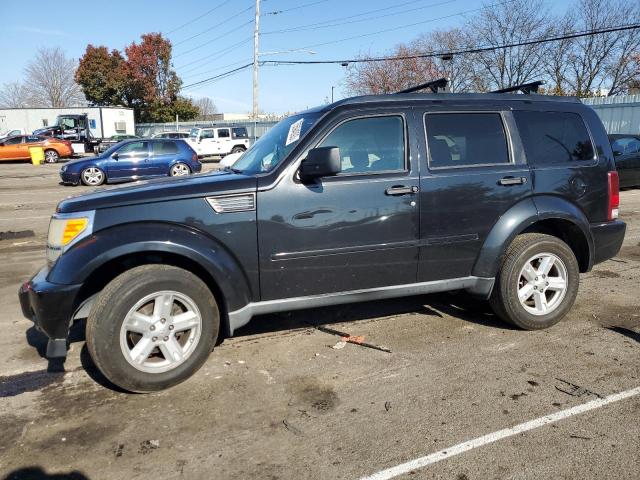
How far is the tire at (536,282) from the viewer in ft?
14.2

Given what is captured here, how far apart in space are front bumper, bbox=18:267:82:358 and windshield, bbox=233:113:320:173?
1607 millimetres

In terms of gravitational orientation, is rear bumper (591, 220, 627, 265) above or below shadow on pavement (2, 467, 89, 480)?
above

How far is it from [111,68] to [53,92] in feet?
85.8

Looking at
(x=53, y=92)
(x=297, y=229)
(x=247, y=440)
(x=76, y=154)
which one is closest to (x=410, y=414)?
(x=247, y=440)

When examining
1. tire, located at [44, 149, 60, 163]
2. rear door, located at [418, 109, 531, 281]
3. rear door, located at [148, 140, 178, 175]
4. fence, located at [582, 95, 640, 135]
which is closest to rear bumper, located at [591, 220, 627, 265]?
rear door, located at [418, 109, 531, 281]

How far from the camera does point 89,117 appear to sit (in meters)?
41.9

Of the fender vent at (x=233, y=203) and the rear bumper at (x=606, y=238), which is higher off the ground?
the fender vent at (x=233, y=203)

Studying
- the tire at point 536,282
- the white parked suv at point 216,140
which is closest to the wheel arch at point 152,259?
the tire at point 536,282

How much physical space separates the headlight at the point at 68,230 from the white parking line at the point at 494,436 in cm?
229

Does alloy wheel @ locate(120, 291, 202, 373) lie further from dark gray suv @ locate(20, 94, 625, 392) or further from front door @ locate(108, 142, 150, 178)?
front door @ locate(108, 142, 150, 178)

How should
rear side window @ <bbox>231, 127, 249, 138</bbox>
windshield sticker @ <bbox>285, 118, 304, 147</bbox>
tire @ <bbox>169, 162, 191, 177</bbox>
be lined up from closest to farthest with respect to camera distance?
1. windshield sticker @ <bbox>285, 118, 304, 147</bbox>
2. tire @ <bbox>169, 162, 191, 177</bbox>
3. rear side window @ <bbox>231, 127, 249, 138</bbox>

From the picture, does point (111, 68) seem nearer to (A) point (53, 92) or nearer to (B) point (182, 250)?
(A) point (53, 92)

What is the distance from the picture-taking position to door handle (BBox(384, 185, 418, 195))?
387 cm

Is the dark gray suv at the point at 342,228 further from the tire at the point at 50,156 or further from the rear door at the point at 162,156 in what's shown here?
the tire at the point at 50,156
